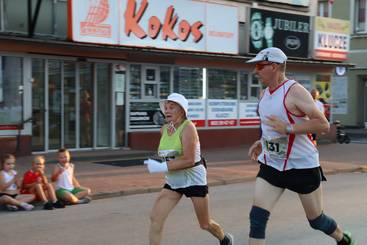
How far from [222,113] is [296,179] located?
1410cm

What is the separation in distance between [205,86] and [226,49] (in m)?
1.31

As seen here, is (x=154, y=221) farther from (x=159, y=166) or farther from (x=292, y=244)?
(x=292, y=244)

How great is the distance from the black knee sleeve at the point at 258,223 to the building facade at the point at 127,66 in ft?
33.4

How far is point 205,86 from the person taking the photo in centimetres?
1859

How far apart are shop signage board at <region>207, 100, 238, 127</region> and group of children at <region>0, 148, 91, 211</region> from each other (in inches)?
381

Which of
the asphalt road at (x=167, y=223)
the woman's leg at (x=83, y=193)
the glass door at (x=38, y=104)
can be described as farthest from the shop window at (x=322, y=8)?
the woman's leg at (x=83, y=193)

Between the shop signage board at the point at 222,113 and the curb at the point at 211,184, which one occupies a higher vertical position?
the shop signage board at the point at 222,113

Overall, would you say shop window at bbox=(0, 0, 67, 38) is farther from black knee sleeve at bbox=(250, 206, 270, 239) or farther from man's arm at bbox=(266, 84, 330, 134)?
black knee sleeve at bbox=(250, 206, 270, 239)

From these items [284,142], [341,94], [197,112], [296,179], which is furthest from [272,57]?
[341,94]

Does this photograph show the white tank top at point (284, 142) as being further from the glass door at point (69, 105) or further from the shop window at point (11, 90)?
the glass door at point (69, 105)

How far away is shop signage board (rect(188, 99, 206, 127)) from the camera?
18109 millimetres

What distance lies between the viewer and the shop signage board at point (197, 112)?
59.4ft

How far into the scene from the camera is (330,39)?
2200 cm

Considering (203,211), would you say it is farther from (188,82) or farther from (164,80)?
(188,82)
